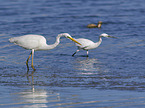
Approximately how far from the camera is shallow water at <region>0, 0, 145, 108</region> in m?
7.98

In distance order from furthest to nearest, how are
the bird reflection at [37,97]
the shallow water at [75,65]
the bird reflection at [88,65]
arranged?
the bird reflection at [88,65], the shallow water at [75,65], the bird reflection at [37,97]

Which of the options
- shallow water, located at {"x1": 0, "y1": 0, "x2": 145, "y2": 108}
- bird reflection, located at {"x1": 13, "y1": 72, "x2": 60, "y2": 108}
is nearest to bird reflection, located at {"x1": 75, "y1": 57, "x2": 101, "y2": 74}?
shallow water, located at {"x1": 0, "y1": 0, "x2": 145, "y2": 108}

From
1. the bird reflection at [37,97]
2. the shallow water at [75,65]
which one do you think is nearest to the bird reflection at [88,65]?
the shallow water at [75,65]

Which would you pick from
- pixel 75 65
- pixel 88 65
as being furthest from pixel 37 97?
pixel 88 65

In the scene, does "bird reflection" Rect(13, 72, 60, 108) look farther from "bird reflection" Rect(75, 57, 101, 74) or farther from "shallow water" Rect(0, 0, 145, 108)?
"bird reflection" Rect(75, 57, 101, 74)

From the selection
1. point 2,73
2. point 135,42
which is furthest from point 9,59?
point 135,42

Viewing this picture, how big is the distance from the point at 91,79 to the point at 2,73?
2852 millimetres

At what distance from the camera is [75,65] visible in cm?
1200

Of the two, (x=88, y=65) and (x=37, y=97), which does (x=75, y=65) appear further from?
(x=37, y=97)

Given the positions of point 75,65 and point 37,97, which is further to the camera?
point 75,65

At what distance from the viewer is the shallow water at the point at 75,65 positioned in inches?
314

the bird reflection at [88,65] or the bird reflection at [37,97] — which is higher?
the bird reflection at [88,65]

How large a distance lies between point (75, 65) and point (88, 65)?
0.46 meters

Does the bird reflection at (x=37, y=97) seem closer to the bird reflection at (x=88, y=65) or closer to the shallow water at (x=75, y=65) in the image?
the shallow water at (x=75, y=65)
